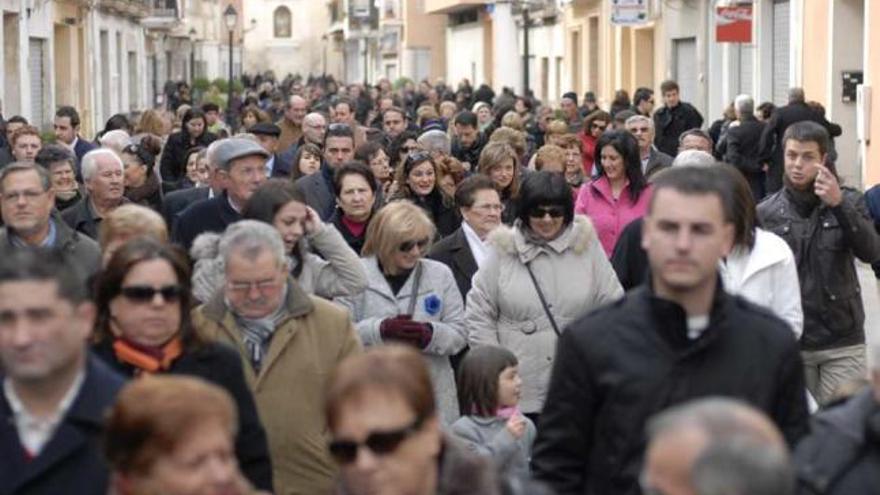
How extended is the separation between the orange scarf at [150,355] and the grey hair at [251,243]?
850 mm

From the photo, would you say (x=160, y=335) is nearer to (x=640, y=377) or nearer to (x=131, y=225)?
(x=640, y=377)

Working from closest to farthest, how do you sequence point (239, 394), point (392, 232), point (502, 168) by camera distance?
point (239, 394) → point (392, 232) → point (502, 168)

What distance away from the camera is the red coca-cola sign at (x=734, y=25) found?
30031mm

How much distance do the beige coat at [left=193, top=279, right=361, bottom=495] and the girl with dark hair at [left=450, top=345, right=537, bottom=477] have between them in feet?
4.16

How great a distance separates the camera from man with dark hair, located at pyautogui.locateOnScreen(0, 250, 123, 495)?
5.28 m

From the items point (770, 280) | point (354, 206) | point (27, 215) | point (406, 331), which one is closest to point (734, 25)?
point (354, 206)

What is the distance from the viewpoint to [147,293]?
6484 mm

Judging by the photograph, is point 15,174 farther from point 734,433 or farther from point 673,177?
point 734,433

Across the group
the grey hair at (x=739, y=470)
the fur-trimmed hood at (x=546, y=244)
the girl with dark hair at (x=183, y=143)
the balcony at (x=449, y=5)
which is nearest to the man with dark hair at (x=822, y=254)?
the fur-trimmed hood at (x=546, y=244)

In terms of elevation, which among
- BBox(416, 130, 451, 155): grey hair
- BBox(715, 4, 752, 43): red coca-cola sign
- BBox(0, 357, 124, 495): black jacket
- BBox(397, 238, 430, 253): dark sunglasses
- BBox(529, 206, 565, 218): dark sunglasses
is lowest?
BBox(0, 357, 124, 495): black jacket

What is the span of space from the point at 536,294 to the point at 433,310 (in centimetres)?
49

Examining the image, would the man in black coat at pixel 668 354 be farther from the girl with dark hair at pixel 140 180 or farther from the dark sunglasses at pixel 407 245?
the girl with dark hair at pixel 140 180

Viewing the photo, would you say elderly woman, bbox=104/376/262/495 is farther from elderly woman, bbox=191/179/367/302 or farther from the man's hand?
the man's hand

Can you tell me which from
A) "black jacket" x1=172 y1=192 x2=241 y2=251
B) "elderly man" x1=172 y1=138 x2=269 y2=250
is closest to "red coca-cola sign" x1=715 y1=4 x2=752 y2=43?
"elderly man" x1=172 y1=138 x2=269 y2=250
